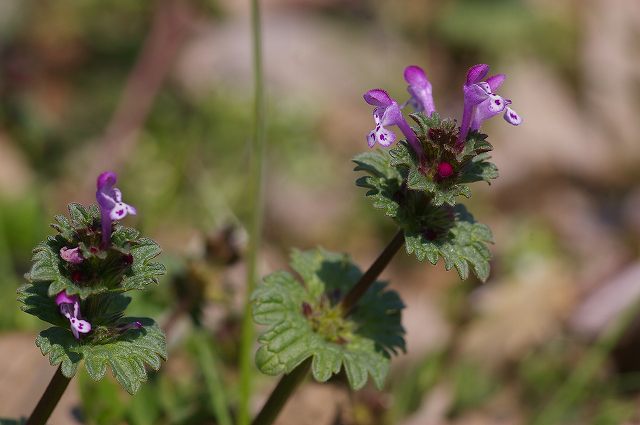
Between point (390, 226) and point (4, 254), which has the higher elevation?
point (390, 226)

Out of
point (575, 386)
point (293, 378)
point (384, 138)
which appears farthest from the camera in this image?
point (575, 386)

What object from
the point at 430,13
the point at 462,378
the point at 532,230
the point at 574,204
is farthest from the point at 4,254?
the point at 430,13

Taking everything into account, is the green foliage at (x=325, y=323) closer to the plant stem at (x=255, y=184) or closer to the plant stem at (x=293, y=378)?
the plant stem at (x=293, y=378)

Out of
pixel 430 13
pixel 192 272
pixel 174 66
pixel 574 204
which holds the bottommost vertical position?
pixel 192 272

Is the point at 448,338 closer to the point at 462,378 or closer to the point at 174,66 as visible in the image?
the point at 462,378

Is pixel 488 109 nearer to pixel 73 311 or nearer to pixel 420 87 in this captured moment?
pixel 420 87

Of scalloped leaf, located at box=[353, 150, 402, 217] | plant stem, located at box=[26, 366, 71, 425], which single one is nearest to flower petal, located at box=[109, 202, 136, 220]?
plant stem, located at box=[26, 366, 71, 425]

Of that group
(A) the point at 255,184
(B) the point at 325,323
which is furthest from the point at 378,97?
(A) the point at 255,184
